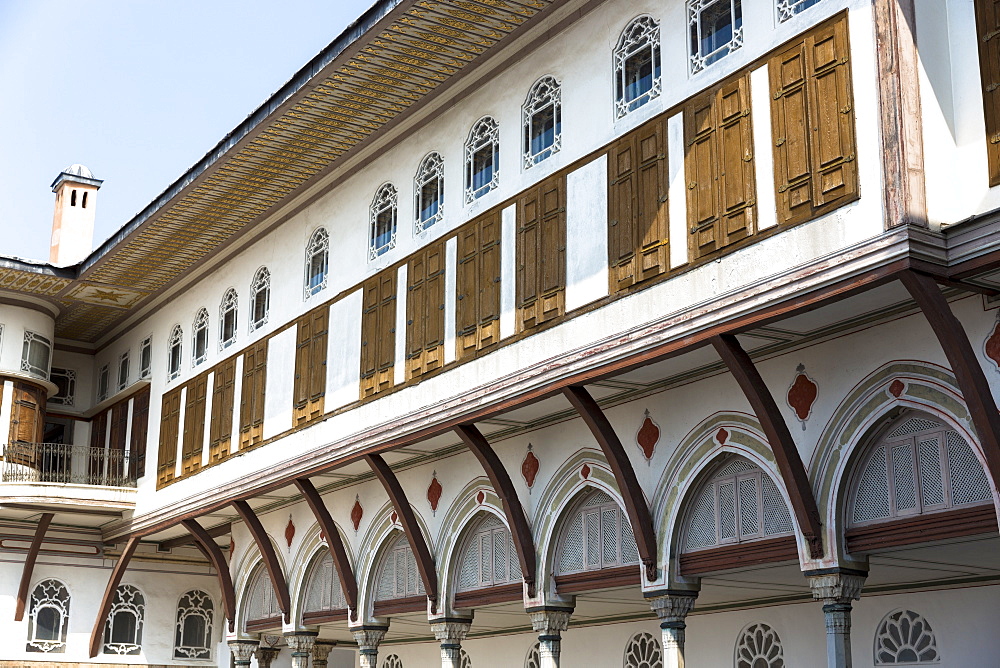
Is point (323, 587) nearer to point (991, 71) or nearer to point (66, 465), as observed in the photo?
point (66, 465)

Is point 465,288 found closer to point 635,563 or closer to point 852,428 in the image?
point 635,563

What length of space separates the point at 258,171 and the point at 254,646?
7.42 metres

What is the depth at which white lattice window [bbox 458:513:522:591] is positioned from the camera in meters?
12.8

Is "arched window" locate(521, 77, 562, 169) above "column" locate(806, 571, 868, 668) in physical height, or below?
above

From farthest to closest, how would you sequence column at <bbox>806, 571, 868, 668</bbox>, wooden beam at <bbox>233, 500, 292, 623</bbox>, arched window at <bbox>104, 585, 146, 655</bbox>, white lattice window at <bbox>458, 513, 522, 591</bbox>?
arched window at <bbox>104, 585, 146, 655</bbox> → wooden beam at <bbox>233, 500, 292, 623</bbox> → white lattice window at <bbox>458, 513, 522, 591</bbox> → column at <bbox>806, 571, 868, 668</bbox>

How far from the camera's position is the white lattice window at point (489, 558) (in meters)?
12.8

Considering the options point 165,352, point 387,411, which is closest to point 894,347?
point 387,411

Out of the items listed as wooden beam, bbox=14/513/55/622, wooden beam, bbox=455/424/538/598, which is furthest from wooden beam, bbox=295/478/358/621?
wooden beam, bbox=14/513/55/622

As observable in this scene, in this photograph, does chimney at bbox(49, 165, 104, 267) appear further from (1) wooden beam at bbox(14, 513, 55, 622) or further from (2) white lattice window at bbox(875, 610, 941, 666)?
(2) white lattice window at bbox(875, 610, 941, 666)

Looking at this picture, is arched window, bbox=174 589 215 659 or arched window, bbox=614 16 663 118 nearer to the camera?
arched window, bbox=614 16 663 118

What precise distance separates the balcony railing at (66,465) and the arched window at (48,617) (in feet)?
6.01

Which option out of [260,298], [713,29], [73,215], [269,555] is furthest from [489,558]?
[73,215]

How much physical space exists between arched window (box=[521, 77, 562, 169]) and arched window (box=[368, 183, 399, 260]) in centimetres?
263


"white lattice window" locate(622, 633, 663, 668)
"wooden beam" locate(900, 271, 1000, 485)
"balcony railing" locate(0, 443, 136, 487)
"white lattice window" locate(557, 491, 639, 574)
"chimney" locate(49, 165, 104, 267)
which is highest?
"chimney" locate(49, 165, 104, 267)
